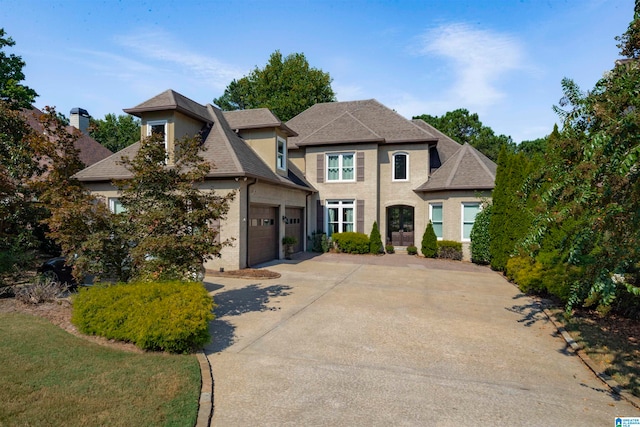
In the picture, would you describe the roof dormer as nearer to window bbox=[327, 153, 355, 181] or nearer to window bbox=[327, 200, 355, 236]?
window bbox=[327, 153, 355, 181]

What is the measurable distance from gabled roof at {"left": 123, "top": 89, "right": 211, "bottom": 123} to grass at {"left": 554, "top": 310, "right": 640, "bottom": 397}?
46.7 ft

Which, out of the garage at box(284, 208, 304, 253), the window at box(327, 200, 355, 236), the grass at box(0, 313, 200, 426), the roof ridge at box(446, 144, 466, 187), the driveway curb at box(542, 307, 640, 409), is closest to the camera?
the grass at box(0, 313, 200, 426)

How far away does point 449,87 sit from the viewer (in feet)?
43.7

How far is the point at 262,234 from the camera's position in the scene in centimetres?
1523

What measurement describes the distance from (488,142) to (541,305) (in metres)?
36.1

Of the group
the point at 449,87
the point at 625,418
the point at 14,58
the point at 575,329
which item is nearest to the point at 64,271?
the point at 625,418

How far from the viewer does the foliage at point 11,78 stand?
56.9 feet

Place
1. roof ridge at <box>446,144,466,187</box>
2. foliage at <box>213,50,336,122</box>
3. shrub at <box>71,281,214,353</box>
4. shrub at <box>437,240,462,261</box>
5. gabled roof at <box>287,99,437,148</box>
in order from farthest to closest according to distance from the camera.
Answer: foliage at <box>213,50,336,122</box> < gabled roof at <box>287,99,437,148</box> < roof ridge at <box>446,144,466,187</box> < shrub at <box>437,240,462,261</box> < shrub at <box>71,281,214,353</box>

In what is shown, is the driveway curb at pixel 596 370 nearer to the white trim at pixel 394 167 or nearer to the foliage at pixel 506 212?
the foliage at pixel 506 212

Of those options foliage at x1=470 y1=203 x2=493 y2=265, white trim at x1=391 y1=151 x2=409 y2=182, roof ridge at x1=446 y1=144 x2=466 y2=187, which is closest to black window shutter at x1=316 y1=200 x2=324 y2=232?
white trim at x1=391 y1=151 x2=409 y2=182

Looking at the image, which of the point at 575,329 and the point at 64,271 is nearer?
the point at 575,329

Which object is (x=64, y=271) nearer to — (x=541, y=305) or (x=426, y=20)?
(x=426, y=20)

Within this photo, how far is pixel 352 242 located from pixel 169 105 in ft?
35.6

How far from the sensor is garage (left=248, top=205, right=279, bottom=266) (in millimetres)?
14242
